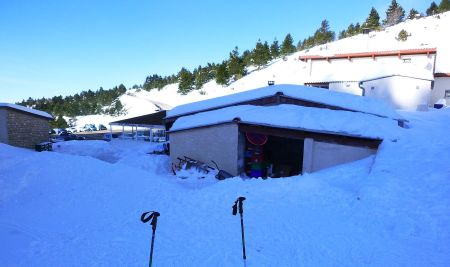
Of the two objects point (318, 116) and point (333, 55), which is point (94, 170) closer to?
point (318, 116)

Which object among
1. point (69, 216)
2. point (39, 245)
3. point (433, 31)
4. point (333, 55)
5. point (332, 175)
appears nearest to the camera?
point (39, 245)

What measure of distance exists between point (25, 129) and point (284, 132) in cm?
2028

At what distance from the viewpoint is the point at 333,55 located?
105 feet

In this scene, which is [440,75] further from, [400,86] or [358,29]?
[358,29]

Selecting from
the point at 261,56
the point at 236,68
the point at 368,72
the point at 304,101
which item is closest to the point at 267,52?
the point at 261,56

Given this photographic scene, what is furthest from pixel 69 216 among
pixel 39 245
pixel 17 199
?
pixel 17 199

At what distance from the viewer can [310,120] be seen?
13852mm

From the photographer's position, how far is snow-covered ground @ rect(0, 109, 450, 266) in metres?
5.62

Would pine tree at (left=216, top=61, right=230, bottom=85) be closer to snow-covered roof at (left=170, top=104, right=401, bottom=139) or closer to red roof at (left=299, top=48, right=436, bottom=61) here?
red roof at (left=299, top=48, right=436, bottom=61)

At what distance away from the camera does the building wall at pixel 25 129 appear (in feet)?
67.6

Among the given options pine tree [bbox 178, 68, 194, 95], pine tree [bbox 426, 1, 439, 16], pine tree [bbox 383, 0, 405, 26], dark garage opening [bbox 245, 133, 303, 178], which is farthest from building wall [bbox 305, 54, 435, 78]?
pine tree [bbox 426, 1, 439, 16]

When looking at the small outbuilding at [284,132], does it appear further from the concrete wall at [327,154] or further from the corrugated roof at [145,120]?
the corrugated roof at [145,120]

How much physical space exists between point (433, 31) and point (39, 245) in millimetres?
66524

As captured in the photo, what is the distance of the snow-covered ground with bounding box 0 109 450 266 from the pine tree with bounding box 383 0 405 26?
70.4 meters
